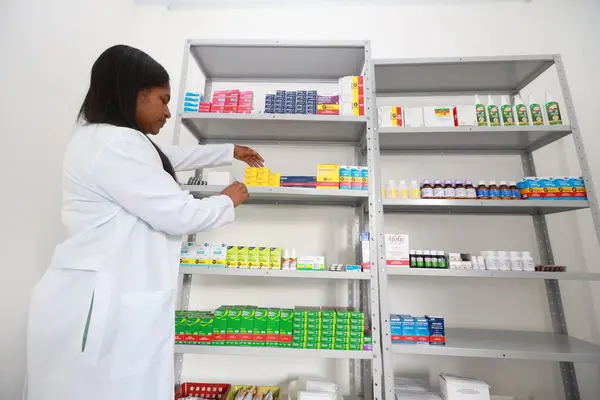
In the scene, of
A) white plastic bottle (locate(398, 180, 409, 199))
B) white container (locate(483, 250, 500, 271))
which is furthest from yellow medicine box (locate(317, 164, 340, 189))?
white container (locate(483, 250, 500, 271))

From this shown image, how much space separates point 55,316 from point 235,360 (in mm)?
1259

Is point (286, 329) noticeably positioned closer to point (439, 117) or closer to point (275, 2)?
point (439, 117)

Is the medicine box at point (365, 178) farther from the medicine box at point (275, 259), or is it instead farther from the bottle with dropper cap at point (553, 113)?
the bottle with dropper cap at point (553, 113)

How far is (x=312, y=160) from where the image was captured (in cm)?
200

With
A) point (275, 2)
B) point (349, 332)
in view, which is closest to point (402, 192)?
point (349, 332)

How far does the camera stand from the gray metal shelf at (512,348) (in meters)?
1.30

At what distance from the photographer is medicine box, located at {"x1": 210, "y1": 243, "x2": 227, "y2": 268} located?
1449mm

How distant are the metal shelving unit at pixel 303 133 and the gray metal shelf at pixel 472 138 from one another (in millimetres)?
214

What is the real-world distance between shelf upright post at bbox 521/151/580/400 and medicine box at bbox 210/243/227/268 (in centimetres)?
207

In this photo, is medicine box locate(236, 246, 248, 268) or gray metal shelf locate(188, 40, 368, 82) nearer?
medicine box locate(236, 246, 248, 268)

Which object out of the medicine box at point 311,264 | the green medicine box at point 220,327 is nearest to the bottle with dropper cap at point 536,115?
the medicine box at point 311,264

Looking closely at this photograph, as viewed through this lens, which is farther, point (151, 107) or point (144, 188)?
point (151, 107)

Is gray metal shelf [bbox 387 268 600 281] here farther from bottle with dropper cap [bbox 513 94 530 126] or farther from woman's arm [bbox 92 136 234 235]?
woman's arm [bbox 92 136 234 235]

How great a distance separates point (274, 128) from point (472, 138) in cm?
129
